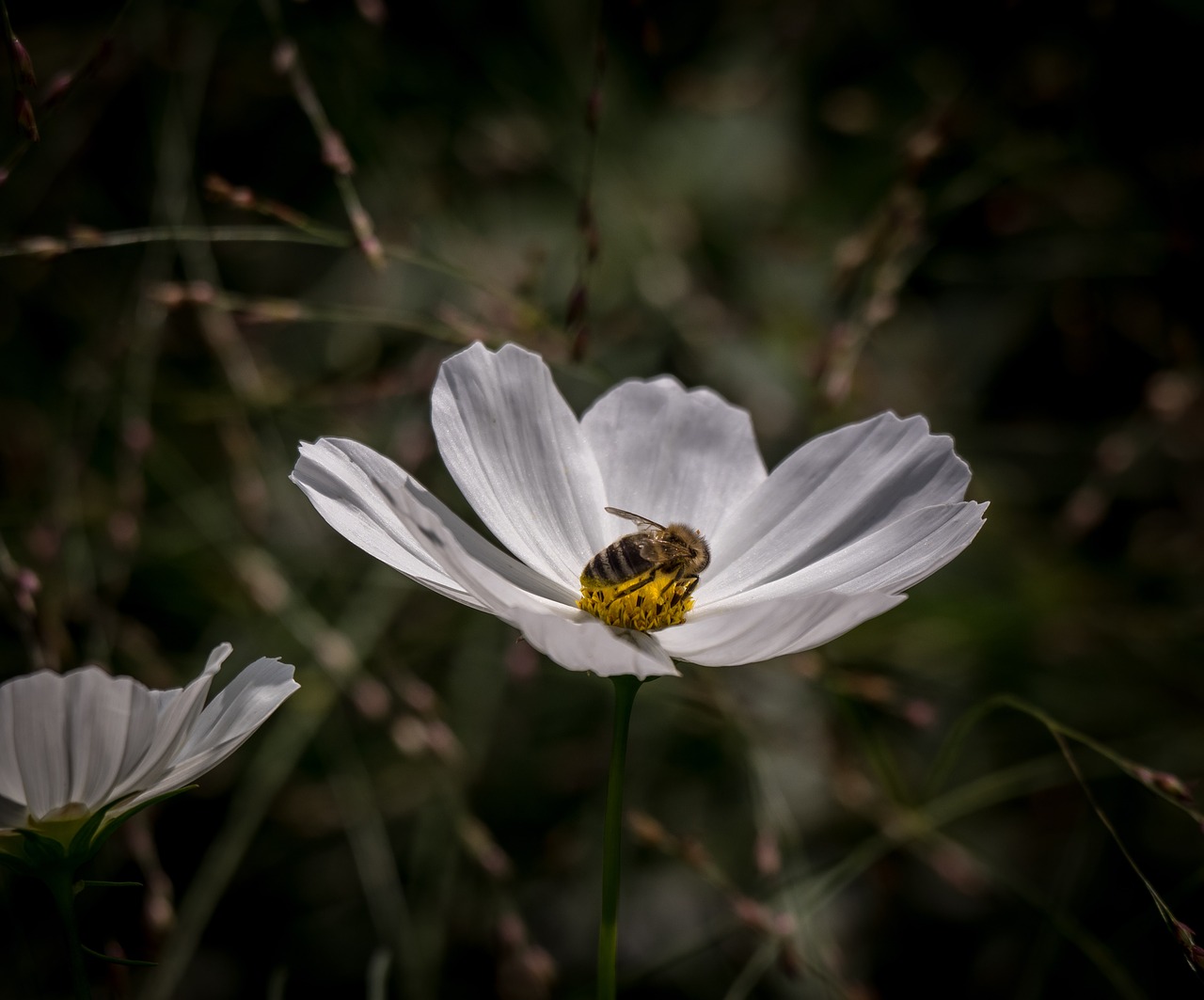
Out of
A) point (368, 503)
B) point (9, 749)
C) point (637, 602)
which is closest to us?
point (9, 749)

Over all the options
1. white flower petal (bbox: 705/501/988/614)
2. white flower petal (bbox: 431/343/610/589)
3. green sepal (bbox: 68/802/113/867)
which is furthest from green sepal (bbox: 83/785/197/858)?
white flower petal (bbox: 705/501/988/614)

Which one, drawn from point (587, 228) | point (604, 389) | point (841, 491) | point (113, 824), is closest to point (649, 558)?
point (841, 491)

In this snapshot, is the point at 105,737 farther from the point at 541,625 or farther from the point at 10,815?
the point at 541,625

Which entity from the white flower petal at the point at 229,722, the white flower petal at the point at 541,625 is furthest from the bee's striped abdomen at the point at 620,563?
the white flower petal at the point at 229,722

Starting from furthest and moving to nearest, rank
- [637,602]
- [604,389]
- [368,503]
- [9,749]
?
[604,389] → [637,602] → [368,503] → [9,749]

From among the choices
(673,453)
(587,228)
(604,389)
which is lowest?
(604,389)

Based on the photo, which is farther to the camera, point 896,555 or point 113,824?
point 896,555
